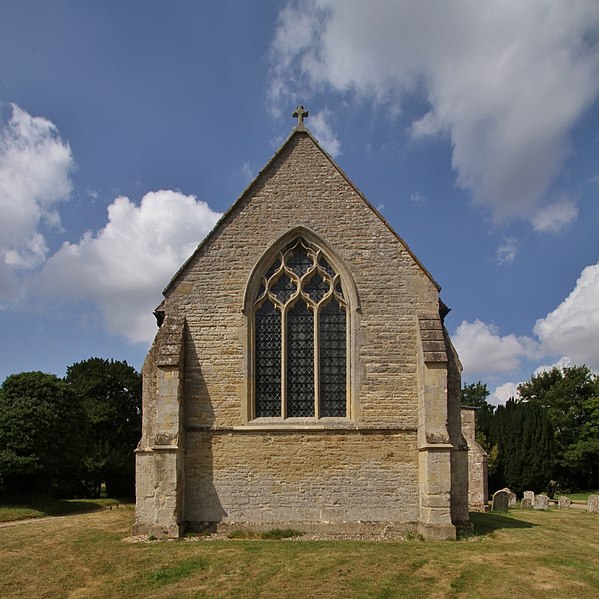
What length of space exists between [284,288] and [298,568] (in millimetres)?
7235

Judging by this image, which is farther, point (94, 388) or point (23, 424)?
point (94, 388)

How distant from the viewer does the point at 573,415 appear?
46781mm

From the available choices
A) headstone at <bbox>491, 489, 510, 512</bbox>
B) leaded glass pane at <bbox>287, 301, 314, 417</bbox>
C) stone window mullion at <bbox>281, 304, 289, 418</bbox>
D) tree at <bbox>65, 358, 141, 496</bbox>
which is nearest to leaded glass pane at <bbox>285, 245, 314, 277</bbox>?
leaded glass pane at <bbox>287, 301, 314, 417</bbox>

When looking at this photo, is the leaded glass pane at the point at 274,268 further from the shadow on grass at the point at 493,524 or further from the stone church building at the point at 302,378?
the shadow on grass at the point at 493,524

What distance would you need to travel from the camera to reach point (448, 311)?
15.0 meters

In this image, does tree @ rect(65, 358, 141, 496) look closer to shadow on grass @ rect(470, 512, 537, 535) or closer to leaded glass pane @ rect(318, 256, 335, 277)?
leaded glass pane @ rect(318, 256, 335, 277)

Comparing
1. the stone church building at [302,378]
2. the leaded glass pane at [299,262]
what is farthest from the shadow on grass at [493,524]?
the leaded glass pane at [299,262]

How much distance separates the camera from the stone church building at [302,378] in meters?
12.8

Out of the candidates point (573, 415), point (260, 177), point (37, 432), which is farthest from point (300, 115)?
point (573, 415)

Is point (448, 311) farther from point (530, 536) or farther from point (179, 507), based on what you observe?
point (179, 507)

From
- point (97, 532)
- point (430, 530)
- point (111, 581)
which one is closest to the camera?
point (111, 581)

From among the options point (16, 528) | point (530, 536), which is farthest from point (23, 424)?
point (530, 536)

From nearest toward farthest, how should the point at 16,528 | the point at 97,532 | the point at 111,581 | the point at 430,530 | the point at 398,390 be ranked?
the point at 111,581 → the point at 430,530 → the point at 398,390 → the point at 97,532 → the point at 16,528

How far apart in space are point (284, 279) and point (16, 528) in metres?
11.8
